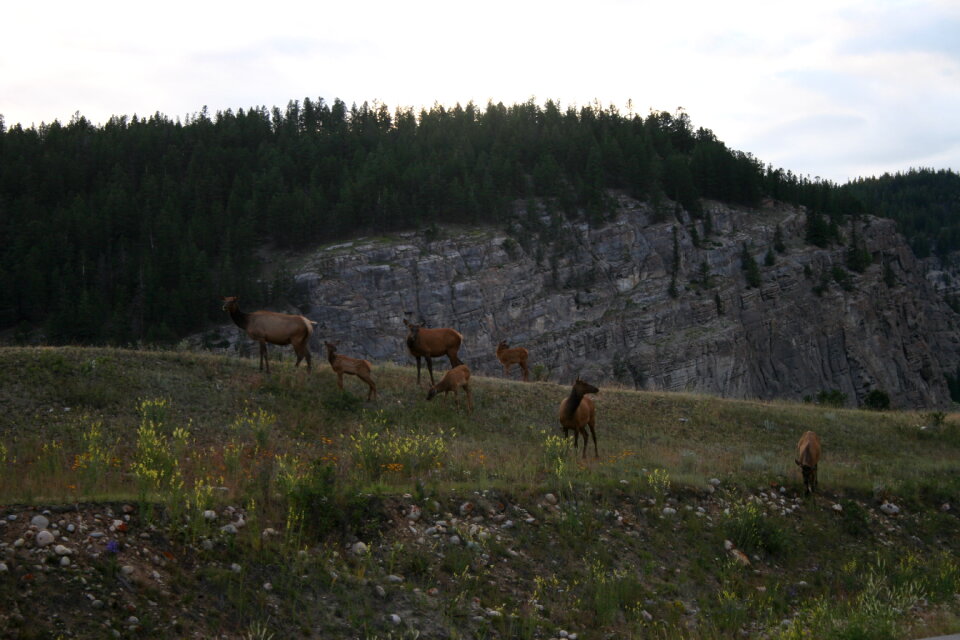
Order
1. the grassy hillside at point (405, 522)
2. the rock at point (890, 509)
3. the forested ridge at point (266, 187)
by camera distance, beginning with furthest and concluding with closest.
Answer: the forested ridge at point (266, 187) < the rock at point (890, 509) < the grassy hillside at point (405, 522)

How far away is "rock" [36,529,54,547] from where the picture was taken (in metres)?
8.75

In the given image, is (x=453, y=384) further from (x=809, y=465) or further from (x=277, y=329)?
(x=809, y=465)

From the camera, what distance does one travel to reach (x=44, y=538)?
8797 millimetres

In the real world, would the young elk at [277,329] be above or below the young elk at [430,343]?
above

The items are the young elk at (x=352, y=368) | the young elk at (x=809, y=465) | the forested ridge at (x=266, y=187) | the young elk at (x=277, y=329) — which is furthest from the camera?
the forested ridge at (x=266, y=187)

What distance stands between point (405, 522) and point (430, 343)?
12.0 m

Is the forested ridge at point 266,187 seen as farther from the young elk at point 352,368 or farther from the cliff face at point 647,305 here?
the young elk at point 352,368

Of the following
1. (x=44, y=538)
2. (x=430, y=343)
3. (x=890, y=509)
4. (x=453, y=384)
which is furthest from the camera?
(x=430, y=343)

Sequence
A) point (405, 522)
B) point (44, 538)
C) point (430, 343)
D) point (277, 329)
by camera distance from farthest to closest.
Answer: point (430, 343) → point (277, 329) → point (405, 522) → point (44, 538)

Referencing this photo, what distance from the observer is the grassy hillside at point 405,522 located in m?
9.09

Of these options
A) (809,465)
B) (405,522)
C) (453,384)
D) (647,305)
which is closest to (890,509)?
(809,465)

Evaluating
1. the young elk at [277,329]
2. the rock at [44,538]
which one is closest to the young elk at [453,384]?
the young elk at [277,329]

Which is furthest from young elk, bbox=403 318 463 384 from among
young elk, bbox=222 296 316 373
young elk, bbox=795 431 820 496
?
young elk, bbox=795 431 820 496

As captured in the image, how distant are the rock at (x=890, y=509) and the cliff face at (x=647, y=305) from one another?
6484 centimetres
